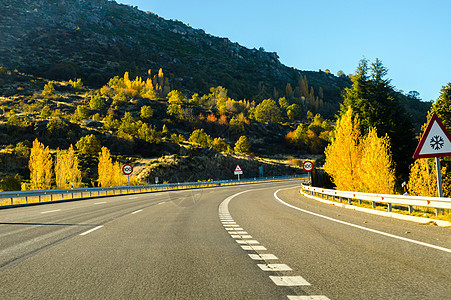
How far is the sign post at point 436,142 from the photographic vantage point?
9.71 meters

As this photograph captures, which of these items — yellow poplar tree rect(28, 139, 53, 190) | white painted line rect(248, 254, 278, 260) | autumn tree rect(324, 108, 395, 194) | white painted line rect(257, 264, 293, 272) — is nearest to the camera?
white painted line rect(257, 264, 293, 272)

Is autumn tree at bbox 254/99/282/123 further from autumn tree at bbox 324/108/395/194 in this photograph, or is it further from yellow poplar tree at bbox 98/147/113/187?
autumn tree at bbox 324/108/395/194

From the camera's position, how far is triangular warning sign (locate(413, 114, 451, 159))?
9703mm

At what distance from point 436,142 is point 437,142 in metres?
0.02

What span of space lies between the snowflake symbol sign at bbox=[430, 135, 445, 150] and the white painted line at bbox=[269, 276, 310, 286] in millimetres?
7459

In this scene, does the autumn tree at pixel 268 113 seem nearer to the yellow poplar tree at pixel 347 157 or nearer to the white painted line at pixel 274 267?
the yellow poplar tree at pixel 347 157

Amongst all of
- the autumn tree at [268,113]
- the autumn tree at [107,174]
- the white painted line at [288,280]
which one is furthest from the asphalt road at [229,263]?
the autumn tree at [268,113]

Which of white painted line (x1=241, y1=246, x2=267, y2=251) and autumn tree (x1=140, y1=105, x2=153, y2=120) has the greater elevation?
autumn tree (x1=140, y1=105, x2=153, y2=120)

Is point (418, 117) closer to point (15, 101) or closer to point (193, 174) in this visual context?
point (193, 174)

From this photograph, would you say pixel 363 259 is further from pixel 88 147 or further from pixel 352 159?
pixel 88 147

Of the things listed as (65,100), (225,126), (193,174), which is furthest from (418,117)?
(65,100)

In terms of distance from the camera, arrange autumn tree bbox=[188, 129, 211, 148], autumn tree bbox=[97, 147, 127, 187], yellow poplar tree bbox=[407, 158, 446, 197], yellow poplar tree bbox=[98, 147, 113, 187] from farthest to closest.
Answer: autumn tree bbox=[188, 129, 211, 148]
autumn tree bbox=[97, 147, 127, 187]
yellow poplar tree bbox=[98, 147, 113, 187]
yellow poplar tree bbox=[407, 158, 446, 197]

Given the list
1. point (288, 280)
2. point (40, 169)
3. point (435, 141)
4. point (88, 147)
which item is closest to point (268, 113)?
point (88, 147)

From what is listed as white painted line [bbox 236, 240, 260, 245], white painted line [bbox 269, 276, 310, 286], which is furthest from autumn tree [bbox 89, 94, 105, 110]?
white painted line [bbox 269, 276, 310, 286]
